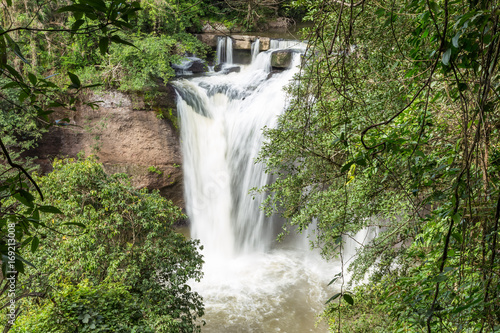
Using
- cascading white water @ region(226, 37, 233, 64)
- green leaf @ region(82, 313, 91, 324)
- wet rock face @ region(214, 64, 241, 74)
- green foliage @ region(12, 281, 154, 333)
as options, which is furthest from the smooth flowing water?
green leaf @ region(82, 313, 91, 324)

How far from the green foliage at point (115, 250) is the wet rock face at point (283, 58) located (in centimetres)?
903

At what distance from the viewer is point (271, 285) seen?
9.93 metres

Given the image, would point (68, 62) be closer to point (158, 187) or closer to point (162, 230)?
point (158, 187)

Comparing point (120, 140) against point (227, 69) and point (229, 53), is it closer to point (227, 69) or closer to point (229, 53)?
point (227, 69)

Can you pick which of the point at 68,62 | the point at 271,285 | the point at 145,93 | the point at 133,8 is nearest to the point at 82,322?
the point at 133,8

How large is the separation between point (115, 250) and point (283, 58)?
34.3ft

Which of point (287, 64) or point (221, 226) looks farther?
point (287, 64)

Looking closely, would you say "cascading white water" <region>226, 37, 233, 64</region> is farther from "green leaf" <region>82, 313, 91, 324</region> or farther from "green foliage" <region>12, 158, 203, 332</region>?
"green leaf" <region>82, 313, 91, 324</region>

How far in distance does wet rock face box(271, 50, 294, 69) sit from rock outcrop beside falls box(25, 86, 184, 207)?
16.9 feet

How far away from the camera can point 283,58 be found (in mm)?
14211

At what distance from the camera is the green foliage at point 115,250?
18.6 ft

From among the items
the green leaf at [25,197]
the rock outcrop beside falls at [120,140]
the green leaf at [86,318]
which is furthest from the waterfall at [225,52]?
the green leaf at [25,197]

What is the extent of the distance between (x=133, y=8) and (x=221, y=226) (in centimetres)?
1166

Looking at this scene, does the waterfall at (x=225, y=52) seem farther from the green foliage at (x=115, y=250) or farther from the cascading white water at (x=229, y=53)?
the green foliage at (x=115, y=250)
